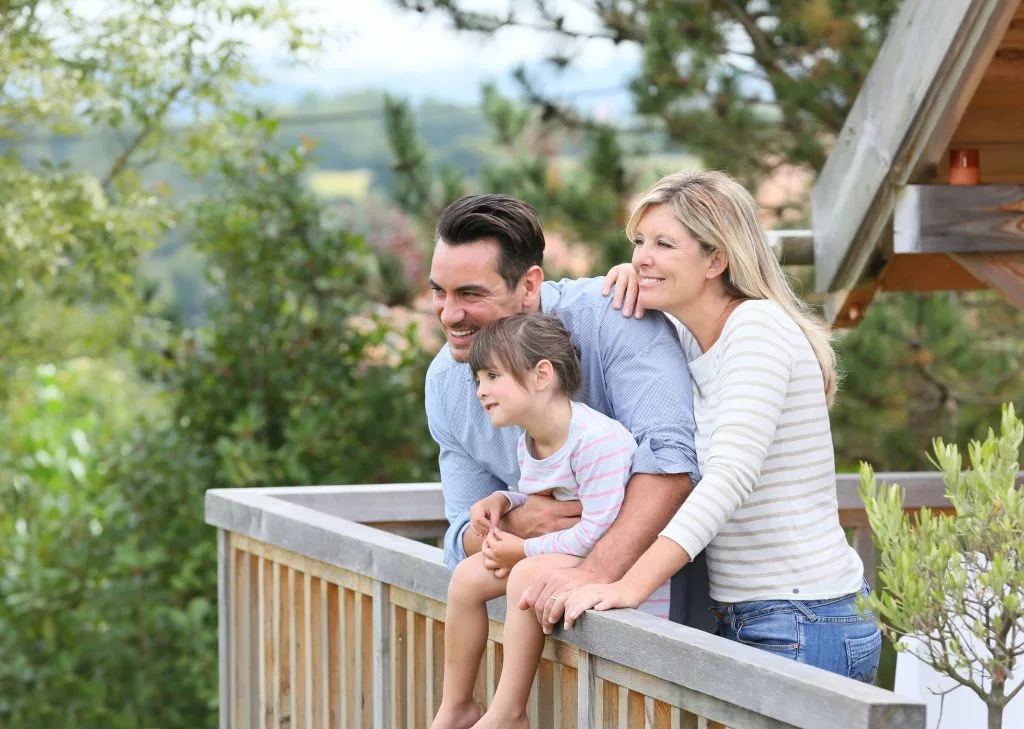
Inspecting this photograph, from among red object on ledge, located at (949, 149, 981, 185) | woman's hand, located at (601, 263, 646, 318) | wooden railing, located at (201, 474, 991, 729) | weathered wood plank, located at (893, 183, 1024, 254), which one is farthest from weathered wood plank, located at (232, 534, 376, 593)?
red object on ledge, located at (949, 149, 981, 185)

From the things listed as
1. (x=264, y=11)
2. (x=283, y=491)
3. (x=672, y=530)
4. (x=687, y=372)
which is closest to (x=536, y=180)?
(x=264, y=11)

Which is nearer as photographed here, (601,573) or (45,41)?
(601,573)

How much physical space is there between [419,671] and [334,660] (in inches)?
16.0

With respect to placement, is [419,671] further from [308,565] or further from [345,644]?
[308,565]

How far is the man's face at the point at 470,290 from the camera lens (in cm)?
285

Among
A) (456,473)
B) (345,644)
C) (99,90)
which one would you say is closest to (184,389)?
(99,90)

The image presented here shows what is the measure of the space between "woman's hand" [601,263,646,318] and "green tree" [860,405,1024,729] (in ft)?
2.14

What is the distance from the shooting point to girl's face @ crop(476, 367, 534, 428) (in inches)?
101

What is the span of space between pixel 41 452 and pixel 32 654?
2.85m

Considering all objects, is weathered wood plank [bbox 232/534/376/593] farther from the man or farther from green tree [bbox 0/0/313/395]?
green tree [bbox 0/0/313/395]

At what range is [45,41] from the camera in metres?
5.31

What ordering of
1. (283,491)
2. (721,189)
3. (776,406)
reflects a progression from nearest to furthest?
(776,406), (721,189), (283,491)

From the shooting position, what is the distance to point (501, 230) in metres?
2.87

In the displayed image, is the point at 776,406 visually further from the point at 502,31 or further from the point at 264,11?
the point at 502,31
